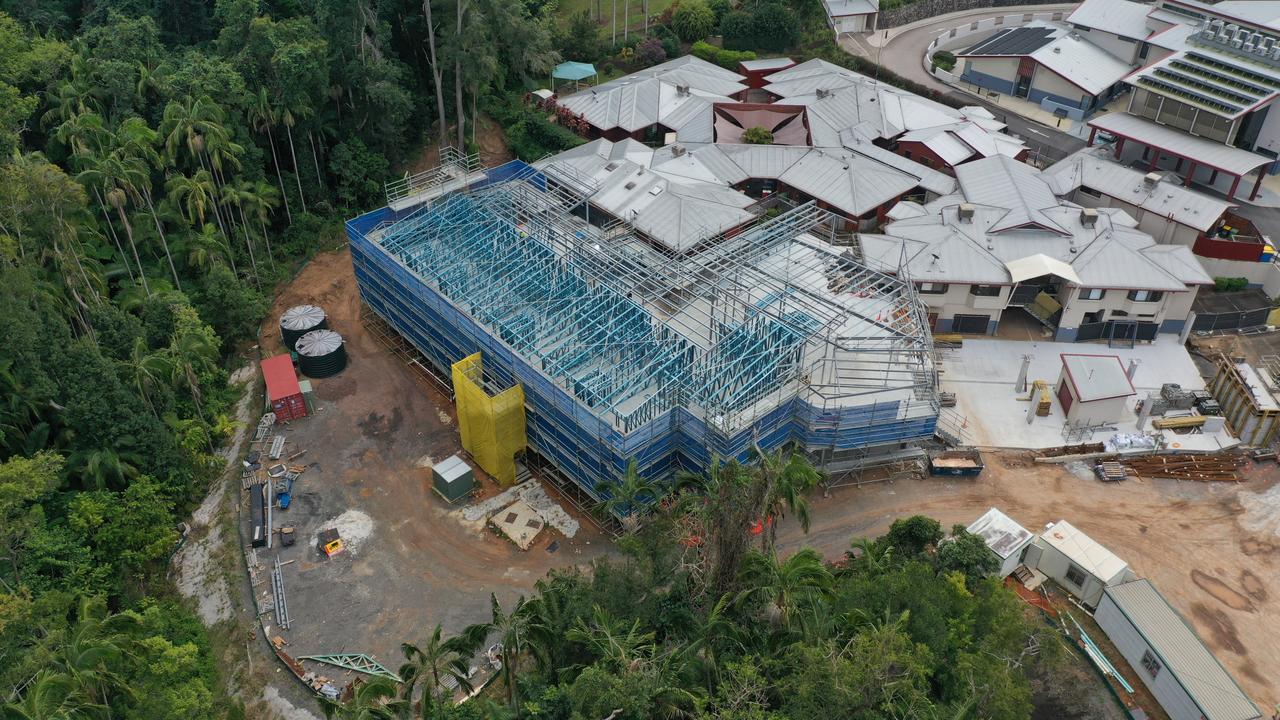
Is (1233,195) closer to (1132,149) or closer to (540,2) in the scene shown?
(1132,149)

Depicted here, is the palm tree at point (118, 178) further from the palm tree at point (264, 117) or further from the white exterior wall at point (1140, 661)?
the white exterior wall at point (1140, 661)

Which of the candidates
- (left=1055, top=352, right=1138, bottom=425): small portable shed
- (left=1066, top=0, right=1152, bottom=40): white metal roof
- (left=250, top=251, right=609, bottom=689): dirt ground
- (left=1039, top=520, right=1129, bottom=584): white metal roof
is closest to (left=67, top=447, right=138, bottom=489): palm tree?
(left=250, top=251, right=609, bottom=689): dirt ground

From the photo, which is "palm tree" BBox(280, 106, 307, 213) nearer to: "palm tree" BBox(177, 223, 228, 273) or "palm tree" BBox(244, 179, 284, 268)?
"palm tree" BBox(244, 179, 284, 268)

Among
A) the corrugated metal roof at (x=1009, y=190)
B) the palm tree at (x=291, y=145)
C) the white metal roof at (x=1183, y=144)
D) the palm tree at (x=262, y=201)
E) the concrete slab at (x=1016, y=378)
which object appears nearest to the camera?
the concrete slab at (x=1016, y=378)

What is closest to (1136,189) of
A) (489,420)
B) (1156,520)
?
(1156,520)

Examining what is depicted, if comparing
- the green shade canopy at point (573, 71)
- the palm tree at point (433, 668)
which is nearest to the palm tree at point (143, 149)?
the palm tree at point (433, 668)

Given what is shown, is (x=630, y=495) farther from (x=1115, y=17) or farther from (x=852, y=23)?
(x=852, y=23)

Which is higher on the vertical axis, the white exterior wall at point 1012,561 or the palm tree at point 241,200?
the palm tree at point 241,200
